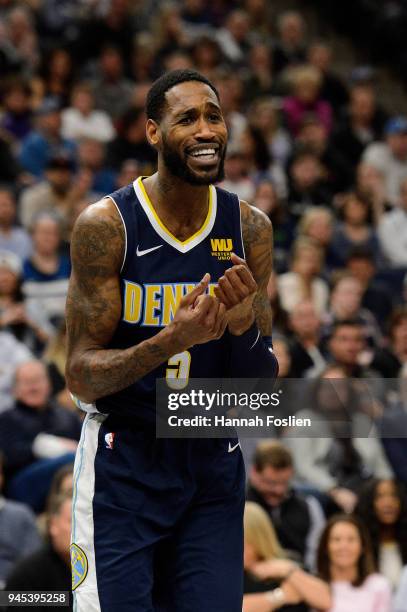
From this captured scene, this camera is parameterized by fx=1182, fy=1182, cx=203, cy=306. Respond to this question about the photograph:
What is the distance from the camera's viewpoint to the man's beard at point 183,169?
12.5ft

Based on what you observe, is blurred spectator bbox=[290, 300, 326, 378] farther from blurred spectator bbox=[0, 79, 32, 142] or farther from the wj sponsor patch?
the wj sponsor patch

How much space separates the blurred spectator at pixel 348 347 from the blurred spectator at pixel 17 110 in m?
4.23

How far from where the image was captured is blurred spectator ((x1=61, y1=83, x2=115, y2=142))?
11750 millimetres

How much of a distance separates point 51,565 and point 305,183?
6.39m

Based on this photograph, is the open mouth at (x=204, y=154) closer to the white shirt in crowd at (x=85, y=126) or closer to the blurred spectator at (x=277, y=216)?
the blurred spectator at (x=277, y=216)

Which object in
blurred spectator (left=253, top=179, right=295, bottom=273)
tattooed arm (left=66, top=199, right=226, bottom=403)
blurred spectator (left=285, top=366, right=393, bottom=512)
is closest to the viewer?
tattooed arm (left=66, top=199, right=226, bottom=403)

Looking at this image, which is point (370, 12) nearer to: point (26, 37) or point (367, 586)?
point (26, 37)

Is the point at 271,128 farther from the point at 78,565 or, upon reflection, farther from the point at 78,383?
the point at 78,565

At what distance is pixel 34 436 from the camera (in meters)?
7.41

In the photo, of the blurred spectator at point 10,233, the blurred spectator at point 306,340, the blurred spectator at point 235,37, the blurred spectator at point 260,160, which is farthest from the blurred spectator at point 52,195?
the blurred spectator at point 235,37

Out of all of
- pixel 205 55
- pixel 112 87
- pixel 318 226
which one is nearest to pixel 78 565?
pixel 318 226

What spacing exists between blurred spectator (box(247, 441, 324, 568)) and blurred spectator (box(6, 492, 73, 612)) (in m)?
1.49

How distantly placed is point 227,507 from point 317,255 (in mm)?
6049

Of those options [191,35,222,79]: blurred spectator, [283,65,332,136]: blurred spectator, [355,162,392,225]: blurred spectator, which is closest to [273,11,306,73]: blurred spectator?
[283,65,332,136]: blurred spectator
